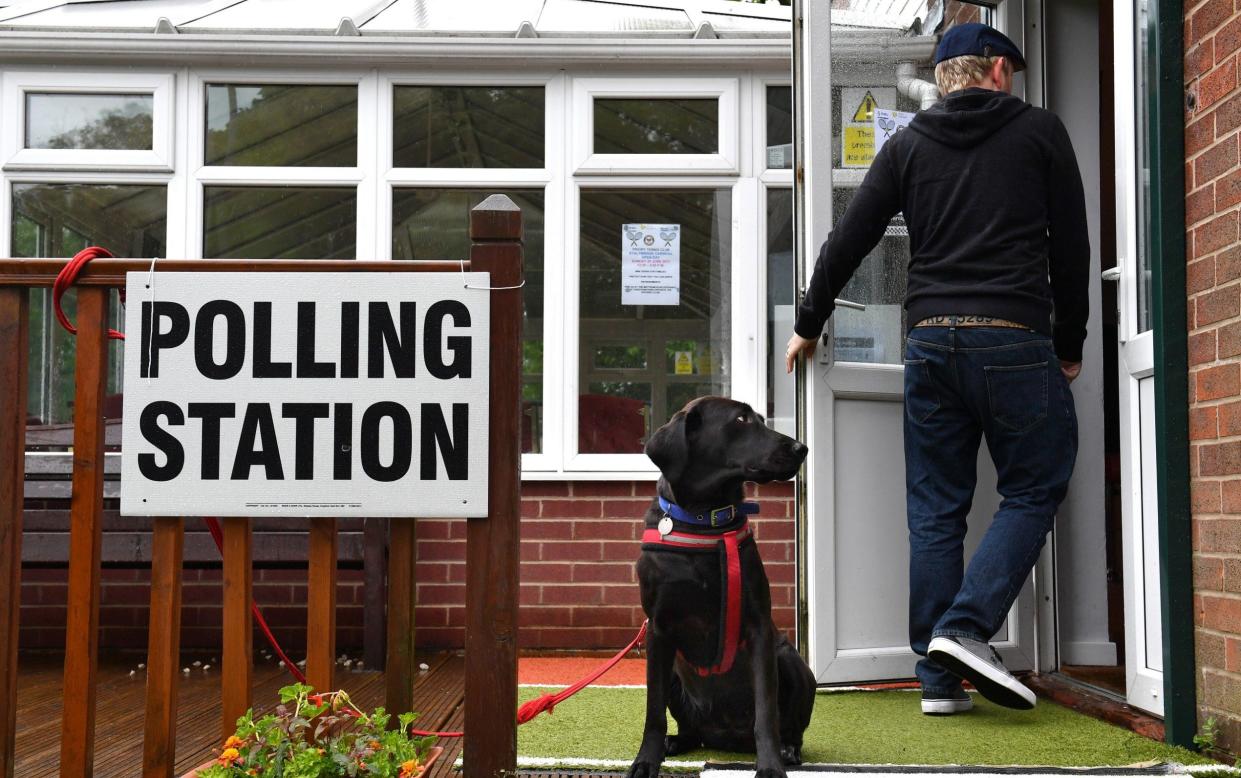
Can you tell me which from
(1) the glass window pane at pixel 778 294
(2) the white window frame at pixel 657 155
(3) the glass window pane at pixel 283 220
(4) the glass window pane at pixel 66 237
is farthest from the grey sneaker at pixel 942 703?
(4) the glass window pane at pixel 66 237

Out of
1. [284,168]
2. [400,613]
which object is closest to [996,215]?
[400,613]

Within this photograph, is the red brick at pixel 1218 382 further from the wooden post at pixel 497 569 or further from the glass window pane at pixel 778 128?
the glass window pane at pixel 778 128

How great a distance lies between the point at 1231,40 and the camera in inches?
111

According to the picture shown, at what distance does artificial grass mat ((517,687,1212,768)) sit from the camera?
296 centimetres

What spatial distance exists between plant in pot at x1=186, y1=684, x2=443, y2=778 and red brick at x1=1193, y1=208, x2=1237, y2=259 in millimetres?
2221

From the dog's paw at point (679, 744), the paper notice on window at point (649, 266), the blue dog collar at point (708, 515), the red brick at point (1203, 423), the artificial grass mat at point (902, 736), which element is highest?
the paper notice on window at point (649, 266)

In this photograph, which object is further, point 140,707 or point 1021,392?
point 140,707

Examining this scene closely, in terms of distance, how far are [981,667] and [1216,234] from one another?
1.24m

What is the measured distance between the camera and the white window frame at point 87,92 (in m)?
5.74

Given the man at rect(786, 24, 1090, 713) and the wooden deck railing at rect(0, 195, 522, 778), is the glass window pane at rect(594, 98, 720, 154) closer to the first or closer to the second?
the man at rect(786, 24, 1090, 713)

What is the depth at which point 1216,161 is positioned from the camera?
9.47 ft

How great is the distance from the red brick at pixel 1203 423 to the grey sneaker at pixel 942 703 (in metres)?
1.09

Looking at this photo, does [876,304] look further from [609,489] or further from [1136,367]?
[609,489]

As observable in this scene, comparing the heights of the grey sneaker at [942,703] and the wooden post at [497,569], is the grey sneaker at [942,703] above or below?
below
